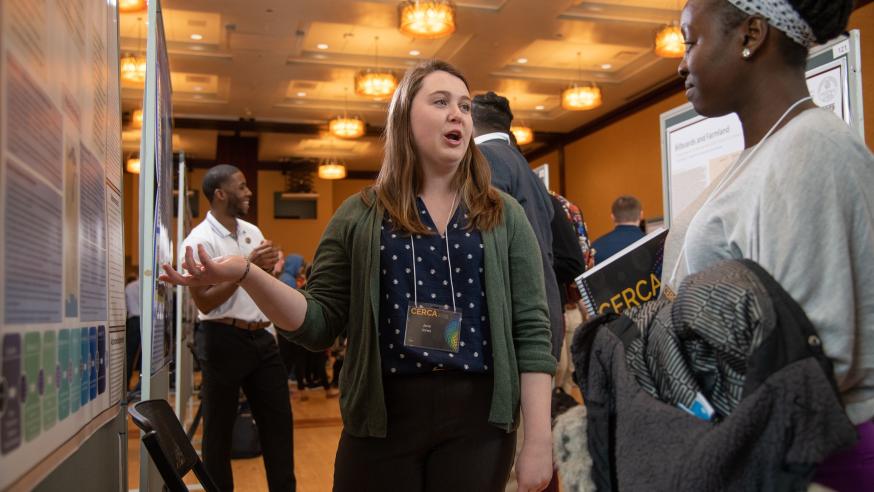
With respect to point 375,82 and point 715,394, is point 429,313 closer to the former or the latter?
point 715,394

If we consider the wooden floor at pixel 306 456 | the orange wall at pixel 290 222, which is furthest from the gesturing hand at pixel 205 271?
the orange wall at pixel 290 222

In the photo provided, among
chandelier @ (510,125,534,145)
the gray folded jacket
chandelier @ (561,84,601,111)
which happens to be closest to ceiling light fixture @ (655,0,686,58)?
chandelier @ (561,84,601,111)

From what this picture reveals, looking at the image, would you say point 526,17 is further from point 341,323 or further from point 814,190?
point 814,190

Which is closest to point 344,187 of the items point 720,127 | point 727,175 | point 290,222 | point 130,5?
point 290,222

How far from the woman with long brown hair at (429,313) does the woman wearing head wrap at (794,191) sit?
54cm

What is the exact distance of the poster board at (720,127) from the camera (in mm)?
2057

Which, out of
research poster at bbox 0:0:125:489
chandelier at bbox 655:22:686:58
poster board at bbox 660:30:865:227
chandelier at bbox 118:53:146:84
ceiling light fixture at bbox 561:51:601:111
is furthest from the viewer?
ceiling light fixture at bbox 561:51:601:111

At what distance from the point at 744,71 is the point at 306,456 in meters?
4.35

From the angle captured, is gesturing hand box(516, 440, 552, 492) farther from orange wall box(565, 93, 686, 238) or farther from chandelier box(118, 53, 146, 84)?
orange wall box(565, 93, 686, 238)

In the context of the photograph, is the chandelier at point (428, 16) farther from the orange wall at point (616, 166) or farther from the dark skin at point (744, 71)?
the dark skin at point (744, 71)

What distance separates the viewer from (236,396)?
3.25m

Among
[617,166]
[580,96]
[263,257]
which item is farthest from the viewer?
[617,166]

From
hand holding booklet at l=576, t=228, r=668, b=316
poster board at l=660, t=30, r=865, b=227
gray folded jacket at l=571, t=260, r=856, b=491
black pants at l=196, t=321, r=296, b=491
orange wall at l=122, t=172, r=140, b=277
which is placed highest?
orange wall at l=122, t=172, r=140, b=277

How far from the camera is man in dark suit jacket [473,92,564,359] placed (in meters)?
2.34
